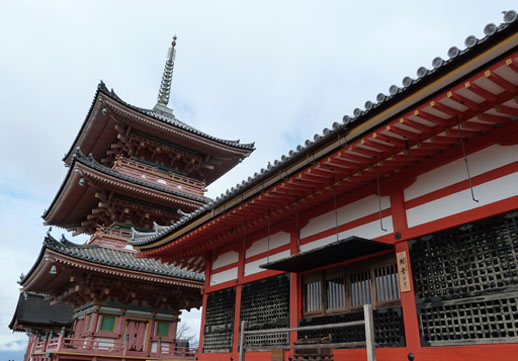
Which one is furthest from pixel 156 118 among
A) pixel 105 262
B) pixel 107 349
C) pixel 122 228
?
pixel 107 349

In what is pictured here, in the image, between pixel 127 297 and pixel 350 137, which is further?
pixel 127 297

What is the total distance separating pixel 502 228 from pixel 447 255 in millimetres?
826

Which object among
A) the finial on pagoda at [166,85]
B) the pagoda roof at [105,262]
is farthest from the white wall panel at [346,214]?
the finial on pagoda at [166,85]

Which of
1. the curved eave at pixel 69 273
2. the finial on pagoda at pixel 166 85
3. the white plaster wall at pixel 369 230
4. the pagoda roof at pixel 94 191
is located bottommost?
the white plaster wall at pixel 369 230

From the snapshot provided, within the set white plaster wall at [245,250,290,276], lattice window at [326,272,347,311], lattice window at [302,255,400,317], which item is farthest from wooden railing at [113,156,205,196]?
lattice window at [326,272,347,311]

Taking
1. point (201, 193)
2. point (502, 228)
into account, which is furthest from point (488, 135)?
point (201, 193)

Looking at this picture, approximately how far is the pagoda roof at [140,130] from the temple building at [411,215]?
11.9m

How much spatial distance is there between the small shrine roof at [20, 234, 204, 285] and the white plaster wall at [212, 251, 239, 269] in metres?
5.10

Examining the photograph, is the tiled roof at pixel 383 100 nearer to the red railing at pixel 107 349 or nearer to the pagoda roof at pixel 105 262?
the pagoda roof at pixel 105 262

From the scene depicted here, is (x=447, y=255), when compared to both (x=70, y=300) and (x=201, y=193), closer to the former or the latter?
(x=201, y=193)

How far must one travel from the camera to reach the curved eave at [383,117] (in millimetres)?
4062

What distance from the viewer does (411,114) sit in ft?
16.1

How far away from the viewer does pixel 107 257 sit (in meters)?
16.0

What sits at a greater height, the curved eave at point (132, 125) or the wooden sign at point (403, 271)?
the curved eave at point (132, 125)
